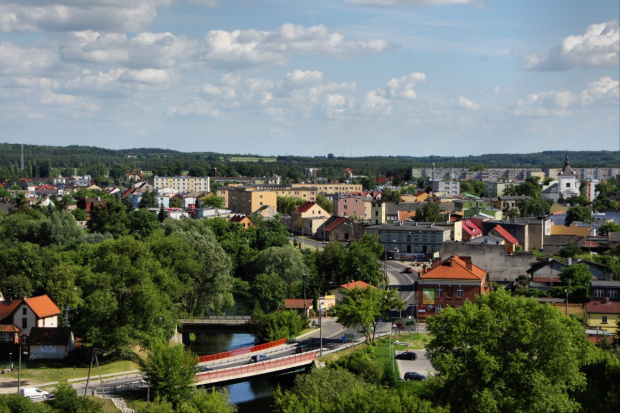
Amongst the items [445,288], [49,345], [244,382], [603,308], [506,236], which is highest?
[506,236]

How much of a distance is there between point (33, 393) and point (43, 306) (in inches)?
512

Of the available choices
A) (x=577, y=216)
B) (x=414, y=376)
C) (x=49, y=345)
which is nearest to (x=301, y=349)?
(x=414, y=376)

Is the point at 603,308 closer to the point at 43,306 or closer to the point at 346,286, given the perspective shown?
the point at 346,286

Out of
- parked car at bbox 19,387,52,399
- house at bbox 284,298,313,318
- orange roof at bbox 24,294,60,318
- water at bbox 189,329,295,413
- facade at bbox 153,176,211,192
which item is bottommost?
water at bbox 189,329,295,413

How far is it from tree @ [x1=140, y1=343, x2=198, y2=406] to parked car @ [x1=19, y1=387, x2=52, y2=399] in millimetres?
4317

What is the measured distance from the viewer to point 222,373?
40.8 metres

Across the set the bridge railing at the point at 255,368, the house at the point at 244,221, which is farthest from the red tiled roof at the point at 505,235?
the bridge railing at the point at 255,368

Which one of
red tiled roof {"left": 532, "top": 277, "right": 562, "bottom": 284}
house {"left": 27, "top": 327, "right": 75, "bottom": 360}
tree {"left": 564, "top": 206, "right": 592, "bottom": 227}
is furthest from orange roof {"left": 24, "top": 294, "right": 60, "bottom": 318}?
tree {"left": 564, "top": 206, "right": 592, "bottom": 227}

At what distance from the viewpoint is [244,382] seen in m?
43.7

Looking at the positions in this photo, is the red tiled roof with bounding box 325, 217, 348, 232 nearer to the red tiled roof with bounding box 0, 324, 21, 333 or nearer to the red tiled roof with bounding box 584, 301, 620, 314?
the red tiled roof with bounding box 584, 301, 620, 314

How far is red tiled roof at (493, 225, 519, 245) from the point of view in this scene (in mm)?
76000

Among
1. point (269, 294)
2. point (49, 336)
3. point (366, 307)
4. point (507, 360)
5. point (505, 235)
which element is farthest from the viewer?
point (505, 235)

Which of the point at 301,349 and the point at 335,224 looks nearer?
the point at 301,349

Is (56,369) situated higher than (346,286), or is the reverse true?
(346,286)
